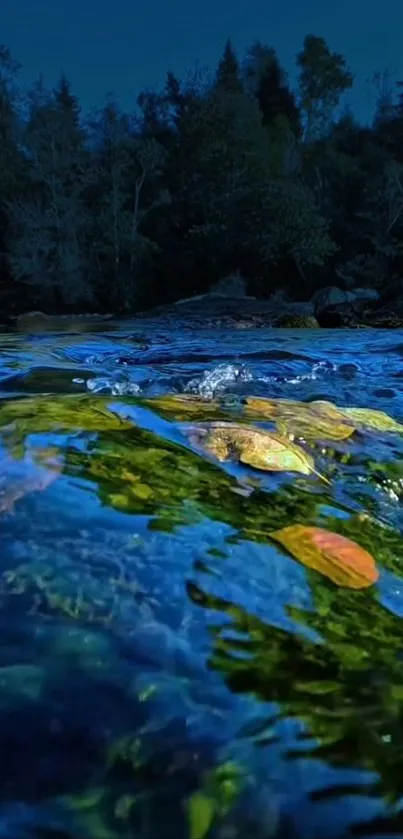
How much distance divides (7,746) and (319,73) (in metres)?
52.1

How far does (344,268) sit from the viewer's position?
32094 mm

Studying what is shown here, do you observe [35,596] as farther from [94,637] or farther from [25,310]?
[25,310]

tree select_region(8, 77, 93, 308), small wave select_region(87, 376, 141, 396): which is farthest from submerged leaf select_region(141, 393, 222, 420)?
tree select_region(8, 77, 93, 308)

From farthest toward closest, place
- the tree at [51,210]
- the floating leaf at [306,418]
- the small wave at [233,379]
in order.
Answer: the tree at [51,210] < the small wave at [233,379] < the floating leaf at [306,418]

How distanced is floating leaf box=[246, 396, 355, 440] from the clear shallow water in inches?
12.2

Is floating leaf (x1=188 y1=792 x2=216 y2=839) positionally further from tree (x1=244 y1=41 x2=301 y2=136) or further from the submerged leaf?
tree (x1=244 y1=41 x2=301 y2=136)

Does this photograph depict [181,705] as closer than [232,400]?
Yes

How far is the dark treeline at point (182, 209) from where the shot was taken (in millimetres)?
31719

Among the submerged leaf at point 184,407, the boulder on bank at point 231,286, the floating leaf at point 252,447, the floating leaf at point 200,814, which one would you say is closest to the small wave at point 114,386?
the submerged leaf at point 184,407

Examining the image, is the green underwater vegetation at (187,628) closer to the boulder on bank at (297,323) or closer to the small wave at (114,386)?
the small wave at (114,386)

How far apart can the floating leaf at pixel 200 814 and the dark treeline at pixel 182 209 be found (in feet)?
101

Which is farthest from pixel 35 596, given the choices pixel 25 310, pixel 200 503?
pixel 25 310

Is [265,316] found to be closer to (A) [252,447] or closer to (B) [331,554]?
(A) [252,447]

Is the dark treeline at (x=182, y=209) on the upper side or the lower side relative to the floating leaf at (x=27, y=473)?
upper
